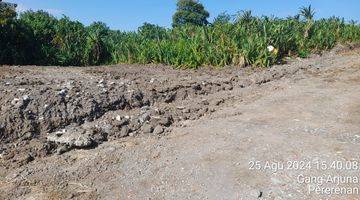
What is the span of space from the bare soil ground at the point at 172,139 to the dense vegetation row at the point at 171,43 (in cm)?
268

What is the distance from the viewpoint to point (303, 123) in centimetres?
689

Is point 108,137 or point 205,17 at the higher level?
point 205,17

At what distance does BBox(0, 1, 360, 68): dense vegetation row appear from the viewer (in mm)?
11984

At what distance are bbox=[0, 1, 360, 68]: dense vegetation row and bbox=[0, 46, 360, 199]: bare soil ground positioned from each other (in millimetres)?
2679

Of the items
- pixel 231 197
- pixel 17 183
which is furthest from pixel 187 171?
pixel 17 183

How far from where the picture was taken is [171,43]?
13.2m

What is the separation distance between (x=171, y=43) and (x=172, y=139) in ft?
23.3

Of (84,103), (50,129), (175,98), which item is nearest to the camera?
(50,129)

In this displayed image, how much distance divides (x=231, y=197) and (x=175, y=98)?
377 cm

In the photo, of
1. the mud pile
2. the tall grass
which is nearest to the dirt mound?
the mud pile

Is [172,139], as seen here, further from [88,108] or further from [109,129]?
[88,108]

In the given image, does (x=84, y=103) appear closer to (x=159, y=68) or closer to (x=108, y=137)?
(x=108, y=137)

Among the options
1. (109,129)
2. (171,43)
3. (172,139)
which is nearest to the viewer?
(172,139)

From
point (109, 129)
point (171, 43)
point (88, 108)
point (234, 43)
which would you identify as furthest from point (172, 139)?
point (171, 43)
